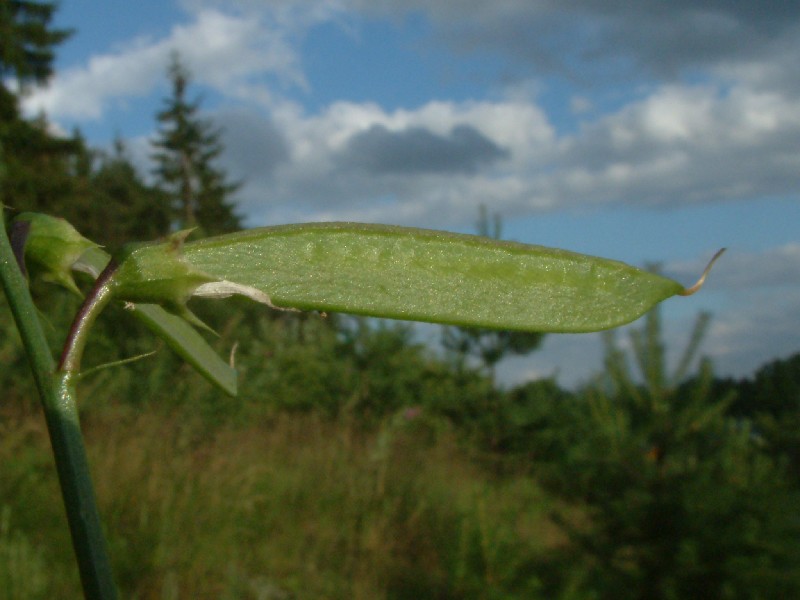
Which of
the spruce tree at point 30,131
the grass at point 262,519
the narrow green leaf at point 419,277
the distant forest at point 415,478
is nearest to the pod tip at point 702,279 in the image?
the narrow green leaf at point 419,277

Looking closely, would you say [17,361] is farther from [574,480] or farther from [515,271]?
[515,271]

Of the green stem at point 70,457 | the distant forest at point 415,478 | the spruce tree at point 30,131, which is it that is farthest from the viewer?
the spruce tree at point 30,131

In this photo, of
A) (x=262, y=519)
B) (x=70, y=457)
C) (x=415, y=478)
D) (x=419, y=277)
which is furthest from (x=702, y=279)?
(x=415, y=478)

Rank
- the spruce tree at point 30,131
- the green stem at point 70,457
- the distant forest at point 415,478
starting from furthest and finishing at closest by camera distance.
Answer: the spruce tree at point 30,131, the distant forest at point 415,478, the green stem at point 70,457

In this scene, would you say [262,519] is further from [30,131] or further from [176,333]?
[30,131]

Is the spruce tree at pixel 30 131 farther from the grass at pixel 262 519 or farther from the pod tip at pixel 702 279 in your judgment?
the pod tip at pixel 702 279

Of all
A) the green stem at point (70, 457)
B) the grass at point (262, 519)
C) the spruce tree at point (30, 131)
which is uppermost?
the spruce tree at point (30, 131)

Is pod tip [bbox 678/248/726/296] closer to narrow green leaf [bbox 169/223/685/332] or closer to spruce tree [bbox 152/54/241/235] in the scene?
narrow green leaf [bbox 169/223/685/332]
